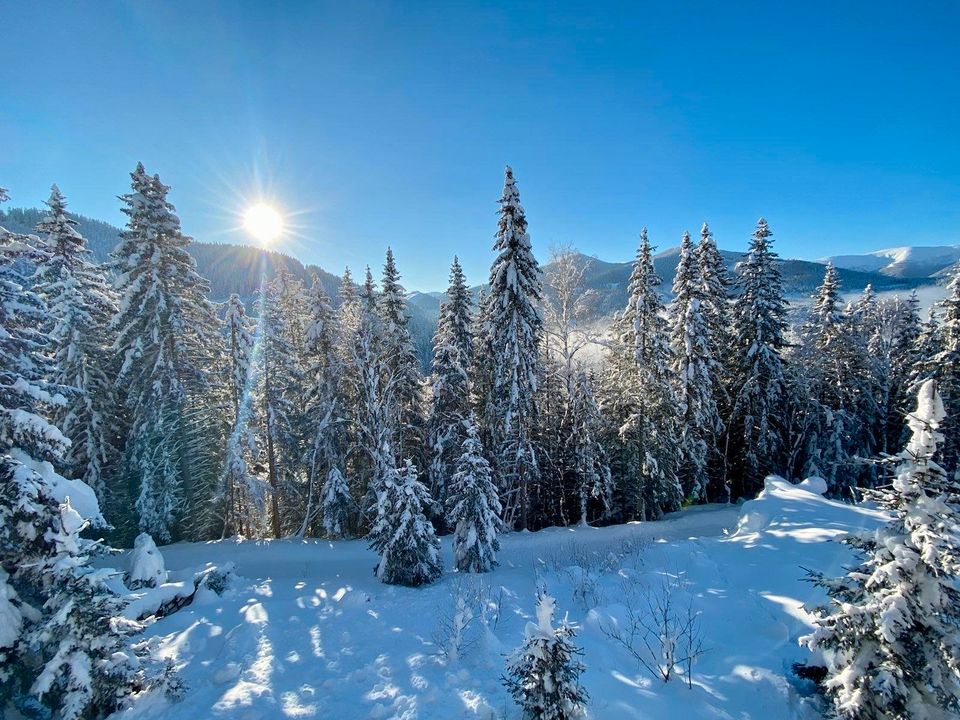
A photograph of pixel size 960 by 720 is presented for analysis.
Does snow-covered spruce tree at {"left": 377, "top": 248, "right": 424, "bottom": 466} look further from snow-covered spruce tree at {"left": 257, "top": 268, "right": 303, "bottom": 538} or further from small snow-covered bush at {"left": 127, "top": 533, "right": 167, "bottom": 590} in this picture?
Answer: small snow-covered bush at {"left": 127, "top": 533, "right": 167, "bottom": 590}

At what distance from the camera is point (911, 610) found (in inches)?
199

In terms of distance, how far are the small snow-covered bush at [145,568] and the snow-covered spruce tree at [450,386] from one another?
12.0 m

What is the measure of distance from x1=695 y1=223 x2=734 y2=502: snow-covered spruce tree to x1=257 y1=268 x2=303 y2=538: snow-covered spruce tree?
23.0 m

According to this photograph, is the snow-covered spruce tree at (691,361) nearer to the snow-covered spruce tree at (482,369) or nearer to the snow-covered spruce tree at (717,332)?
the snow-covered spruce tree at (717,332)

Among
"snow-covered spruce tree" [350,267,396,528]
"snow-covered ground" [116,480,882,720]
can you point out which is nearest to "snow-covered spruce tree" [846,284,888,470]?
"snow-covered ground" [116,480,882,720]

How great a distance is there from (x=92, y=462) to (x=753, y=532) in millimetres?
26074

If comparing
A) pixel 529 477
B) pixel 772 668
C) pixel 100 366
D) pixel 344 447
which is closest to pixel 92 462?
pixel 100 366

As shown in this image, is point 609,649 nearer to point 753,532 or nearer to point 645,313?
point 753,532

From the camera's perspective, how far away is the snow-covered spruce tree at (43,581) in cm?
655

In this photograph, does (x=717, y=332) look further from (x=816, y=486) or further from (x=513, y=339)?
(x=513, y=339)

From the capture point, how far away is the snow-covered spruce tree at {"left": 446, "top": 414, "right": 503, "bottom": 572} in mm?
14977

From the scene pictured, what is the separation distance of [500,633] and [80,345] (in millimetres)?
21418

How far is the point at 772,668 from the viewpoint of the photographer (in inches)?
272

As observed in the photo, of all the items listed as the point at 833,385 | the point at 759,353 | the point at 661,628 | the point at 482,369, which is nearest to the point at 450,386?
the point at 482,369
